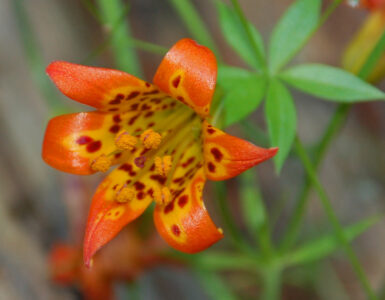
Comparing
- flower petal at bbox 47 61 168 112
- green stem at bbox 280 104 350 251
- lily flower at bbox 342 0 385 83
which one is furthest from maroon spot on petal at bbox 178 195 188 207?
lily flower at bbox 342 0 385 83

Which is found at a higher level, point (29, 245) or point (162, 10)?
point (162, 10)

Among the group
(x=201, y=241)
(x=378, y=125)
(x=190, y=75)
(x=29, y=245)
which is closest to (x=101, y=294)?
(x=29, y=245)

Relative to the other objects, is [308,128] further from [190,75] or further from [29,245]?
[190,75]

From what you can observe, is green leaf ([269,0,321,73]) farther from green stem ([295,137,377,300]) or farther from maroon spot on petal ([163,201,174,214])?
maroon spot on petal ([163,201,174,214])

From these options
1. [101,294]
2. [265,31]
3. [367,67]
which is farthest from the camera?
[265,31]

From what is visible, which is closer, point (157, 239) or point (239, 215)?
point (157, 239)

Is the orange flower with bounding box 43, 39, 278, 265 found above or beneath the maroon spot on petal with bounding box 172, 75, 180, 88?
beneath
